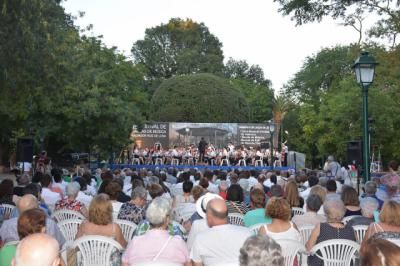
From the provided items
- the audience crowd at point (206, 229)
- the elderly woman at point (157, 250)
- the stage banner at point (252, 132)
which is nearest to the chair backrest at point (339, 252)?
the audience crowd at point (206, 229)

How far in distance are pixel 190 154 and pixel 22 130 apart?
9421 mm

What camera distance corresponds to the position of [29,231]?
4711 millimetres

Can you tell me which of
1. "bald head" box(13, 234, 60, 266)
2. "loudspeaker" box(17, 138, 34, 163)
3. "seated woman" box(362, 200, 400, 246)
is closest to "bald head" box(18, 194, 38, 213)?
"bald head" box(13, 234, 60, 266)

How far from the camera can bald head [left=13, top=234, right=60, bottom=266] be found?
10.1 ft

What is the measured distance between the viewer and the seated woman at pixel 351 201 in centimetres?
764

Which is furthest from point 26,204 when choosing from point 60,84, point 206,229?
point 60,84

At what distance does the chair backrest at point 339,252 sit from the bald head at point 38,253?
3.21 metres

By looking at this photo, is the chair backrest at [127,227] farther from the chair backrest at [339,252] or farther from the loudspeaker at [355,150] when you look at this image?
the loudspeaker at [355,150]

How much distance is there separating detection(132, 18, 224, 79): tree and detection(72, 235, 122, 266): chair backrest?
2269 inches

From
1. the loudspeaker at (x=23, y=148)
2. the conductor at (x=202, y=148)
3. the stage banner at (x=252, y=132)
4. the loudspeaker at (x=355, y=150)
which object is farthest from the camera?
the stage banner at (x=252, y=132)

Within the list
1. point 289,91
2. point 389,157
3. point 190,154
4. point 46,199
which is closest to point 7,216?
point 46,199

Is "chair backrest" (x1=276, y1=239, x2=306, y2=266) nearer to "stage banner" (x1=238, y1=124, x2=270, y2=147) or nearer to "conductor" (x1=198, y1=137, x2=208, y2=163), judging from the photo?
"conductor" (x1=198, y1=137, x2=208, y2=163)

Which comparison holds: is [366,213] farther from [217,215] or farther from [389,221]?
[217,215]

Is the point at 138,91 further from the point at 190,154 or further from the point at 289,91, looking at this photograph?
the point at 289,91
